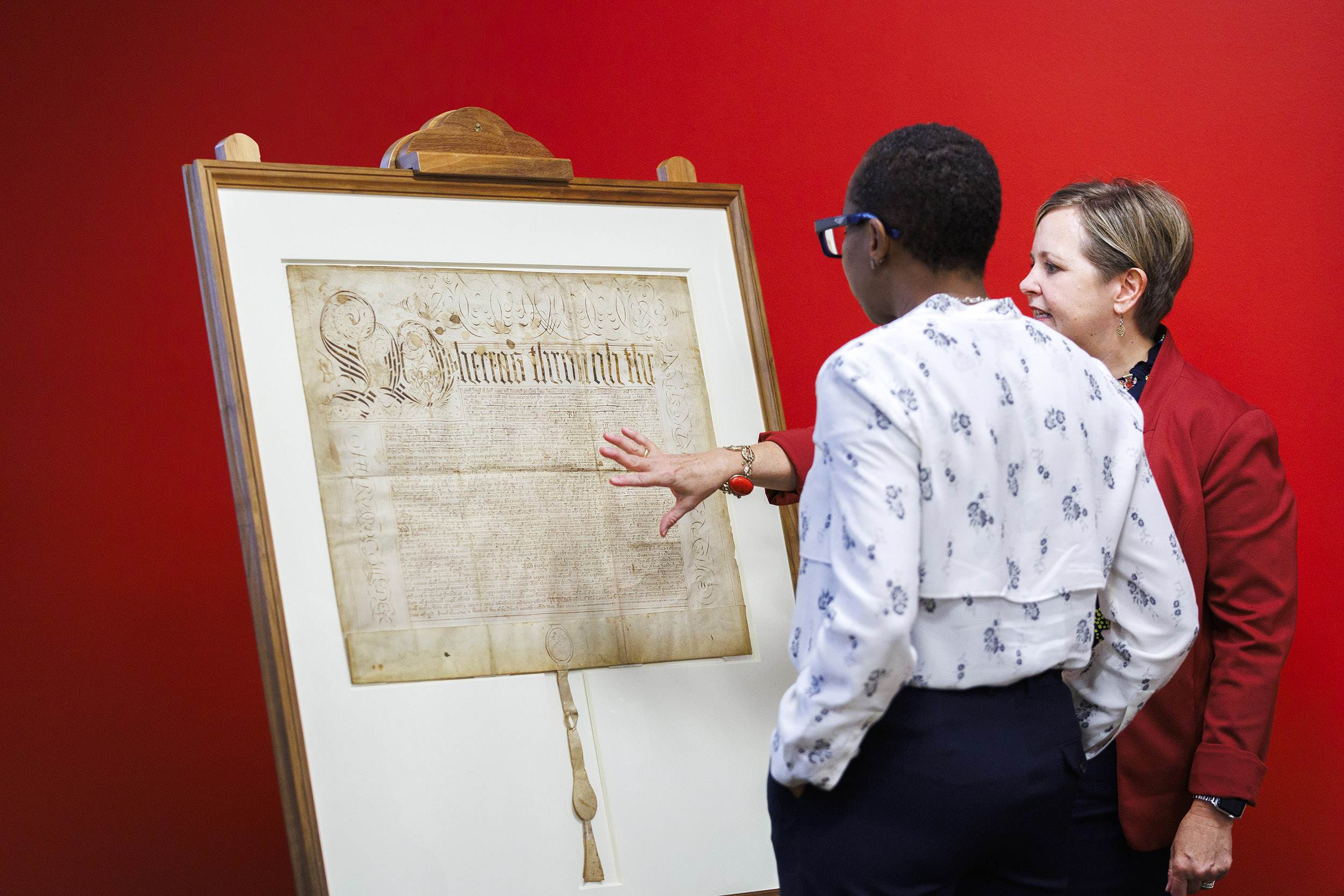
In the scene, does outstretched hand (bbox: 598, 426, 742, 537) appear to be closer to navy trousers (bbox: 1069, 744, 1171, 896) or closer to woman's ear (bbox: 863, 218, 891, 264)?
woman's ear (bbox: 863, 218, 891, 264)

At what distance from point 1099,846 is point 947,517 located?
69cm

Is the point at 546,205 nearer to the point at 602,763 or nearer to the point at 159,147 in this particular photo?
the point at 602,763

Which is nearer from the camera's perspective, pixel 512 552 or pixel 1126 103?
pixel 512 552

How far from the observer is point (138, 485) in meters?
1.98


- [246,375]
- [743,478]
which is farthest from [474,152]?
[743,478]

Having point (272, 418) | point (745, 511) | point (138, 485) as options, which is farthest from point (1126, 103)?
point (138, 485)

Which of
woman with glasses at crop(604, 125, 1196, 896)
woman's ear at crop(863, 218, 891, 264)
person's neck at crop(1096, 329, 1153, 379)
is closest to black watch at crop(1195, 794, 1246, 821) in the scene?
woman with glasses at crop(604, 125, 1196, 896)

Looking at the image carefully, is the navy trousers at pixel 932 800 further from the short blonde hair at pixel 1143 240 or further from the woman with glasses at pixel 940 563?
the short blonde hair at pixel 1143 240

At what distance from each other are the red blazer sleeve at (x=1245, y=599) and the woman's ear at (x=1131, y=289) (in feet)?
0.72

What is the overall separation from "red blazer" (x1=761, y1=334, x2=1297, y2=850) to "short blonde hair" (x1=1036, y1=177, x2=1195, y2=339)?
0.60 ft

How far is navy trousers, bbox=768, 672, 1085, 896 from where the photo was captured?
934mm

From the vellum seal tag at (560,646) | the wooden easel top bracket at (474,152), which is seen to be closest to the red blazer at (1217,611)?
the vellum seal tag at (560,646)

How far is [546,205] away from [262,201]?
0.39 meters

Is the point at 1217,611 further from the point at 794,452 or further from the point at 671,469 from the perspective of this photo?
the point at 671,469
